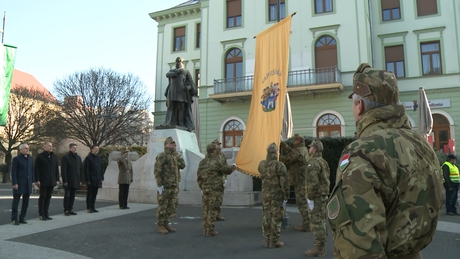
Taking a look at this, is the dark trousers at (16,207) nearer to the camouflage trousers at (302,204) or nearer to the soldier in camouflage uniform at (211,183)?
the soldier in camouflage uniform at (211,183)

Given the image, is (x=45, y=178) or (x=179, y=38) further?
(x=179, y=38)

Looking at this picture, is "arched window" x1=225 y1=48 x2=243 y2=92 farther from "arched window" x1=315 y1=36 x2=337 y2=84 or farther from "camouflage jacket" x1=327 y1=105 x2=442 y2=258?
"camouflage jacket" x1=327 y1=105 x2=442 y2=258

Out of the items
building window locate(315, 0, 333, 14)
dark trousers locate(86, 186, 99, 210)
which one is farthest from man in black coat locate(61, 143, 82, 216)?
building window locate(315, 0, 333, 14)

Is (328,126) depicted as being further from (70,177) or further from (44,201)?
(44,201)

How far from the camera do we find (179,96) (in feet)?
41.9

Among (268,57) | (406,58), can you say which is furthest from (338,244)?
(406,58)

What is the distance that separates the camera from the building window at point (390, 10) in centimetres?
2514

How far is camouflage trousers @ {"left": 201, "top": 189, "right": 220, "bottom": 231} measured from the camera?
683cm

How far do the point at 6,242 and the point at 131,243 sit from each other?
82.7 inches

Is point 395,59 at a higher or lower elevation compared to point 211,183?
higher

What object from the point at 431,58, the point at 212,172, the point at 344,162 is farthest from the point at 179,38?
the point at 344,162

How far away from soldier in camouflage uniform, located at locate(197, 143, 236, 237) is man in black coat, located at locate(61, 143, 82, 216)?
425 centimetres

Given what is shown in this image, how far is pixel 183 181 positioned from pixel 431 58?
20569 millimetres

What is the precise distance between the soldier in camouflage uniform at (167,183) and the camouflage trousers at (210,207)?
764 mm
